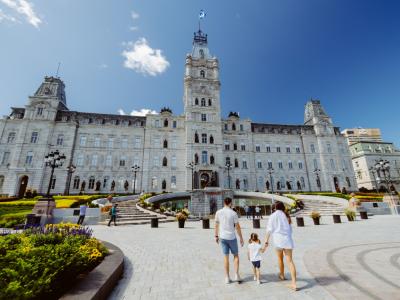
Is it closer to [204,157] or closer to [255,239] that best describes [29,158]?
[204,157]

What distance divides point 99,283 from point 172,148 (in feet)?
124

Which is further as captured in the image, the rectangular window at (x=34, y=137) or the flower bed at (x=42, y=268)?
the rectangular window at (x=34, y=137)

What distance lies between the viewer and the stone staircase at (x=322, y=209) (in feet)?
74.8

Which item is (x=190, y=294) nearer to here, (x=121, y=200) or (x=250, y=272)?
(x=250, y=272)

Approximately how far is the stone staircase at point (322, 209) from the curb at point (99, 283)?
22175mm

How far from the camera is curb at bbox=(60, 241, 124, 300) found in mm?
3402

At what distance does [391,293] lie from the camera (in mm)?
3932

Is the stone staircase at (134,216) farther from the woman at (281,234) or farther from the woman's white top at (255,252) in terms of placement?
the woman at (281,234)

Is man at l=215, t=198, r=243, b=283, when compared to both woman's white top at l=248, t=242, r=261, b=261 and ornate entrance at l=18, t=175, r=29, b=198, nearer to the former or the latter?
woman's white top at l=248, t=242, r=261, b=261

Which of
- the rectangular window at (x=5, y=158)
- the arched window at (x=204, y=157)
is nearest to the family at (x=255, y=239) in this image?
the arched window at (x=204, y=157)

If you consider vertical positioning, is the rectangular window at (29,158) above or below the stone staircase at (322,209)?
above

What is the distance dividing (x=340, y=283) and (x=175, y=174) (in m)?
36.1

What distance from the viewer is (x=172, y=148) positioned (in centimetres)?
4125

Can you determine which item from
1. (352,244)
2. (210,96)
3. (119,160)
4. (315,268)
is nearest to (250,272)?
(315,268)
